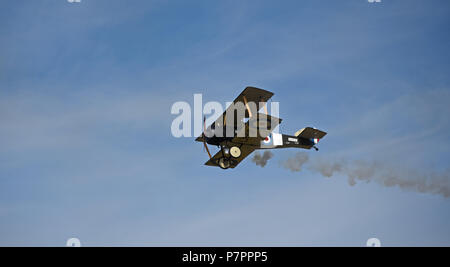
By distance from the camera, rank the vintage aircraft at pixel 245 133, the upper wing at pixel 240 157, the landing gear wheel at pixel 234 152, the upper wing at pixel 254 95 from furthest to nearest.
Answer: the upper wing at pixel 240 157 → the landing gear wheel at pixel 234 152 → the vintage aircraft at pixel 245 133 → the upper wing at pixel 254 95

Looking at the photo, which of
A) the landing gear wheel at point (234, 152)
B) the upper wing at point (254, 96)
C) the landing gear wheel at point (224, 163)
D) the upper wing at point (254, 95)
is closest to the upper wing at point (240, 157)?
the landing gear wheel at point (224, 163)

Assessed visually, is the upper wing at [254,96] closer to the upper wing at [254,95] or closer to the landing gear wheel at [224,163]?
the upper wing at [254,95]

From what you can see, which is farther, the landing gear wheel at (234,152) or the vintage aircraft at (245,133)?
the landing gear wheel at (234,152)

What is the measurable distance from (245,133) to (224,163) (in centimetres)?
215

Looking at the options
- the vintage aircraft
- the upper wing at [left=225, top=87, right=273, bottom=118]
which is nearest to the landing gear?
the vintage aircraft

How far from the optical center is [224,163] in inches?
1042

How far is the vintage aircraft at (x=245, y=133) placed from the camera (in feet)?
78.5

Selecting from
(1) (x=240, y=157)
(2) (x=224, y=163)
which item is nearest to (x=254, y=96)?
(2) (x=224, y=163)

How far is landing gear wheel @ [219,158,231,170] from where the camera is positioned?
2641 centimetres

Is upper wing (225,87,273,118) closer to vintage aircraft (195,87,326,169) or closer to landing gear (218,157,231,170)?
vintage aircraft (195,87,326,169)

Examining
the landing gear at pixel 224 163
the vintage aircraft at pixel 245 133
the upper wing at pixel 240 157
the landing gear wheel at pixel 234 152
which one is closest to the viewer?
the vintage aircraft at pixel 245 133

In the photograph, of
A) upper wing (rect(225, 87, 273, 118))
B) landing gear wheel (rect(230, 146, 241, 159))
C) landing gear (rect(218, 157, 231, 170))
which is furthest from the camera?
landing gear (rect(218, 157, 231, 170))
